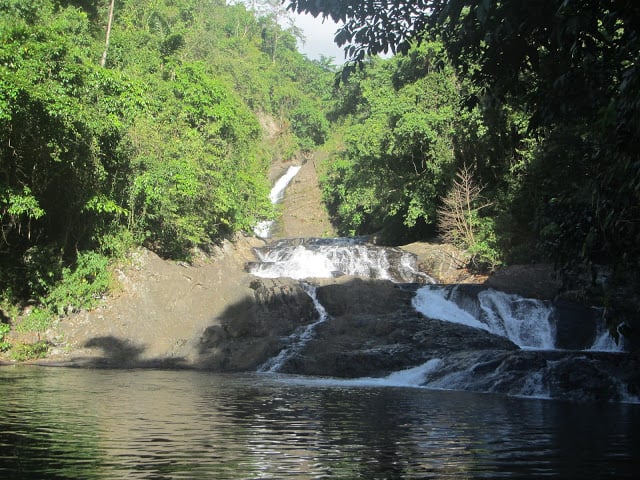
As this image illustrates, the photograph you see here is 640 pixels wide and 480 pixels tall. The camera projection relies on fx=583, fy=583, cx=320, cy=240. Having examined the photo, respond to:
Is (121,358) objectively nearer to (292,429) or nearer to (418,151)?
(292,429)

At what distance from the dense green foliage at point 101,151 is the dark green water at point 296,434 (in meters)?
6.49

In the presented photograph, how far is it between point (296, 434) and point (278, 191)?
4784 cm

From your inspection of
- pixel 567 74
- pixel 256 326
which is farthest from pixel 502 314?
pixel 567 74

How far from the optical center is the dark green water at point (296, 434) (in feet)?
16.8

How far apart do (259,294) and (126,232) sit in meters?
5.41

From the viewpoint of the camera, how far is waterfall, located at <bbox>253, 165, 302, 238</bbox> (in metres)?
46.6

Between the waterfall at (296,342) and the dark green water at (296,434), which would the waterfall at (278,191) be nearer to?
the waterfall at (296,342)

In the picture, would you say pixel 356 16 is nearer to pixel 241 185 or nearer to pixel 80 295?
pixel 80 295

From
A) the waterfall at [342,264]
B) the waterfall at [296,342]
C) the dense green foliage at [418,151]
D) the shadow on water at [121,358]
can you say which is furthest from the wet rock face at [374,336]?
the dense green foliage at [418,151]

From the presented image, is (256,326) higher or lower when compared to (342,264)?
lower

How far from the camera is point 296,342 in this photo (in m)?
18.9

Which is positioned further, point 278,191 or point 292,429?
point 278,191

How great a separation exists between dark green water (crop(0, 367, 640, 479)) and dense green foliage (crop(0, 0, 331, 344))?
649 centimetres

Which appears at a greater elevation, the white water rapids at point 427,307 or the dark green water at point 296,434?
the white water rapids at point 427,307
